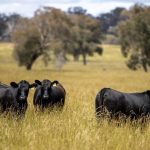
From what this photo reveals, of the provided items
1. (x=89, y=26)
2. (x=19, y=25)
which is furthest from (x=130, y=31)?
(x=89, y=26)

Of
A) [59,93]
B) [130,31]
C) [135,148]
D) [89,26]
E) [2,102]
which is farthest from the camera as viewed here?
[89,26]

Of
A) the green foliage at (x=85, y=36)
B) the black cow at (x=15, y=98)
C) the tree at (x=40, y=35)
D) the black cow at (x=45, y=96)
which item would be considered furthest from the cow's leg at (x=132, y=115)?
the green foliage at (x=85, y=36)

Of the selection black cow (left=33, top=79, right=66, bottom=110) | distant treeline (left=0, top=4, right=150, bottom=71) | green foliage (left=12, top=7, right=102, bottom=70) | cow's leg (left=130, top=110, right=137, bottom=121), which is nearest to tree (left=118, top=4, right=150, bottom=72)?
distant treeline (left=0, top=4, right=150, bottom=71)

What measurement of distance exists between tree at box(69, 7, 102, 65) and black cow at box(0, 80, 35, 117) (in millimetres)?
75218

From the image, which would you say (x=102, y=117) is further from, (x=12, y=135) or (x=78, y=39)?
(x=78, y=39)

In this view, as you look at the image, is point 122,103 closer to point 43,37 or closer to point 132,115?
point 132,115

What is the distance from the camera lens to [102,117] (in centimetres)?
1166

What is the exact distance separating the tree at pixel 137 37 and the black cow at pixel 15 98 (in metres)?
55.0

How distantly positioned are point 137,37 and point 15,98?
56307 mm

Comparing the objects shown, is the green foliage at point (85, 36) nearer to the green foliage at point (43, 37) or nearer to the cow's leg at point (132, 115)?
the green foliage at point (43, 37)

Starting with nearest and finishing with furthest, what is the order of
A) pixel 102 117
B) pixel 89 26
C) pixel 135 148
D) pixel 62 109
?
pixel 135 148
pixel 102 117
pixel 62 109
pixel 89 26

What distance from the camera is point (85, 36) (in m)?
98.5

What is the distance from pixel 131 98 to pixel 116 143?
2789mm

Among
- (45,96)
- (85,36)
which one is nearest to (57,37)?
(85,36)
